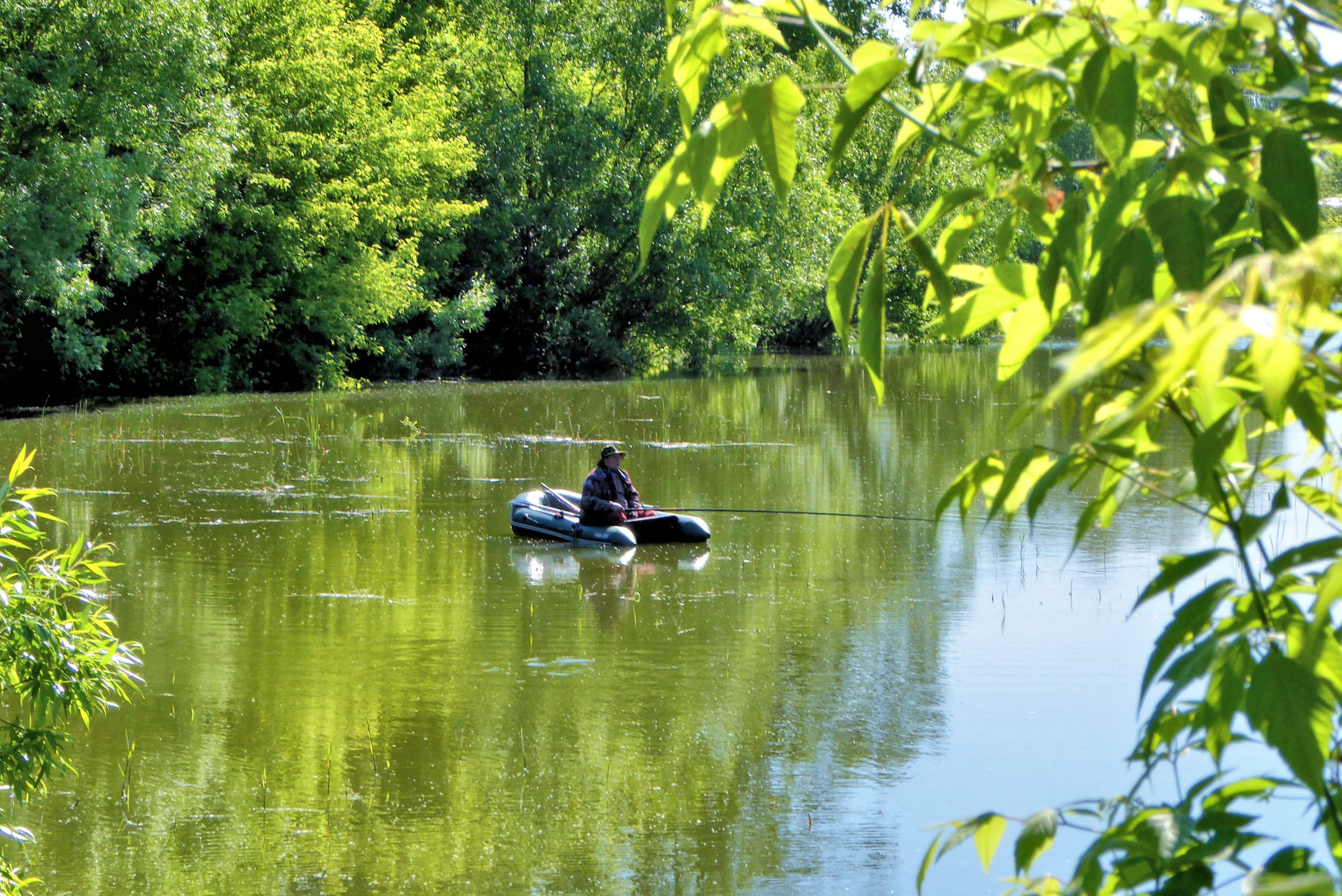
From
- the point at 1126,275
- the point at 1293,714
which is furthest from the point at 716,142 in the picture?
the point at 1293,714

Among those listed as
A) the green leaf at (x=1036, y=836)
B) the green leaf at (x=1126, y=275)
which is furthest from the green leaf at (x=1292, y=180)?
the green leaf at (x=1036, y=836)

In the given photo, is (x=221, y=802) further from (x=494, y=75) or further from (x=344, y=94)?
(x=494, y=75)

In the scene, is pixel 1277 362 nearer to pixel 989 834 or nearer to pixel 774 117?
pixel 774 117

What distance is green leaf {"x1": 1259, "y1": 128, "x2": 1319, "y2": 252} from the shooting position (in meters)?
1.33

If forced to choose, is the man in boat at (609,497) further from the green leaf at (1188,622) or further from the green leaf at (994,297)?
the green leaf at (1188,622)

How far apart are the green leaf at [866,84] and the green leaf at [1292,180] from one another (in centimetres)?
36

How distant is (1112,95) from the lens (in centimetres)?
140

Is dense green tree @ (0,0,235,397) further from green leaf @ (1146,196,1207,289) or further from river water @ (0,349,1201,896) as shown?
green leaf @ (1146,196,1207,289)

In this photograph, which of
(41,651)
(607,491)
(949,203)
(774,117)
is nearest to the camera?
(774,117)

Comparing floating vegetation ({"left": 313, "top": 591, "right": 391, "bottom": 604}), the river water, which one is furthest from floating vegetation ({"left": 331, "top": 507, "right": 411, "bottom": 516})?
floating vegetation ({"left": 313, "top": 591, "right": 391, "bottom": 604})

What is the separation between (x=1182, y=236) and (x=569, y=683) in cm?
946

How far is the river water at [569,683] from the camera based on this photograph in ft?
24.1

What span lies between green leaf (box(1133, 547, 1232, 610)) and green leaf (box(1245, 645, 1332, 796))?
4.1 inches

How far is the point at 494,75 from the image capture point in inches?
1529
